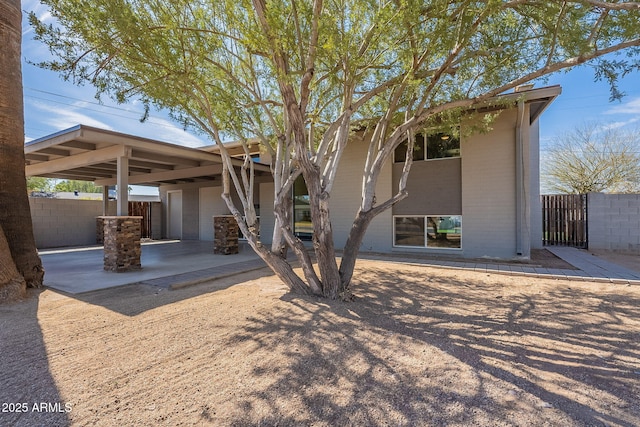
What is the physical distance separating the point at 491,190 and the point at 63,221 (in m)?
17.1

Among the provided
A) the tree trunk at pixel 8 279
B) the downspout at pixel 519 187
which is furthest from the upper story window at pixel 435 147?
the tree trunk at pixel 8 279

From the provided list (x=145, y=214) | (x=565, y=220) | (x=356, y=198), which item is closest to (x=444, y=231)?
(x=356, y=198)

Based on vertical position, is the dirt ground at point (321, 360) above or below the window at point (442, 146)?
below

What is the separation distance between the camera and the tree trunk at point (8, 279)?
491 cm

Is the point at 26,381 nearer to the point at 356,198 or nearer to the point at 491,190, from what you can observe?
the point at 356,198

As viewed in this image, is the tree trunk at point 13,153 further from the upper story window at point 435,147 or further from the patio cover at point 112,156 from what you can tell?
the upper story window at point 435,147

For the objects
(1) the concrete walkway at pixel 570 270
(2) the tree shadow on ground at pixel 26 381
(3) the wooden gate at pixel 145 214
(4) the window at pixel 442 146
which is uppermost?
(4) the window at pixel 442 146

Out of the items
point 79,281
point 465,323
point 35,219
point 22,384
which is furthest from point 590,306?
point 35,219

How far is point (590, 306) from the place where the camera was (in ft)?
15.5

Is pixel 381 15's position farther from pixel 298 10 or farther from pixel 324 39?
pixel 298 10

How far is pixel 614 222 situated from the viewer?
407 inches

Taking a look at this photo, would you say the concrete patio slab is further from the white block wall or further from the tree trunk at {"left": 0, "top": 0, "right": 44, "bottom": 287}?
the white block wall

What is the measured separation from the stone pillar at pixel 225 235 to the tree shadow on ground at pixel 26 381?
6567mm

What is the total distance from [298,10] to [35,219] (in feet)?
48.0
